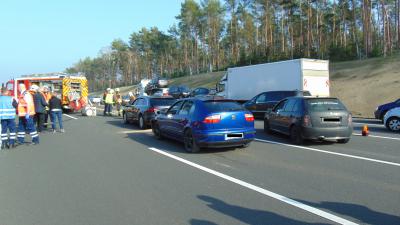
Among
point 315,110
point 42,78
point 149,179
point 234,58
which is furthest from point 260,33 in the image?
point 149,179

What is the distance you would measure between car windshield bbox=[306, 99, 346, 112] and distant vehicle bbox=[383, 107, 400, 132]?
167 inches

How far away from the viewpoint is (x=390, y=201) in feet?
19.7

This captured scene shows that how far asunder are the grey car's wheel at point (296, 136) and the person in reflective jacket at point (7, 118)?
803cm

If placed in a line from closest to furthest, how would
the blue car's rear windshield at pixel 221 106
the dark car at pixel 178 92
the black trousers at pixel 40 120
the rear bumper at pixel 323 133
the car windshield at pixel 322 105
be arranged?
the blue car's rear windshield at pixel 221 106 < the rear bumper at pixel 323 133 < the car windshield at pixel 322 105 < the black trousers at pixel 40 120 < the dark car at pixel 178 92

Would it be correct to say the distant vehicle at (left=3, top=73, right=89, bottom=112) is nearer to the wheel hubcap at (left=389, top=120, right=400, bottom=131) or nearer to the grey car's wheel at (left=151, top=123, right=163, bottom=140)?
the grey car's wheel at (left=151, top=123, right=163, bottom=140)

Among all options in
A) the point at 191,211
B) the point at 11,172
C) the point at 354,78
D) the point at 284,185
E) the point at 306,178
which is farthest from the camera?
the point at 354,78

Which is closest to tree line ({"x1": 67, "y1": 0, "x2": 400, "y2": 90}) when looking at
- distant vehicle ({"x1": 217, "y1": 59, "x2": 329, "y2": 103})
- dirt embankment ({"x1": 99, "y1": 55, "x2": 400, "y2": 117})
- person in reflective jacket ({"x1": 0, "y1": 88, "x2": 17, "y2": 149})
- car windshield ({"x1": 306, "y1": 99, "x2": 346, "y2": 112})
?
dirt embankment ({"x1": 99, "y1": 55, "x2": 400, "y2": 117})

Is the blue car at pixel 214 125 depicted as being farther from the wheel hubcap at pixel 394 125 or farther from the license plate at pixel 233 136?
the wheel hubcap at pixel 394 125

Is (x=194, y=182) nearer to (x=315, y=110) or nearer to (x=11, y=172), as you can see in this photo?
(x=11, y=172)

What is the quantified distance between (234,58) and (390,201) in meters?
76.7

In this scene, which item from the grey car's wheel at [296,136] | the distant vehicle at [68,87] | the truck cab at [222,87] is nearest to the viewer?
the grey car's wheel at [296,136]

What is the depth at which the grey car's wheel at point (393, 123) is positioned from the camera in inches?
589

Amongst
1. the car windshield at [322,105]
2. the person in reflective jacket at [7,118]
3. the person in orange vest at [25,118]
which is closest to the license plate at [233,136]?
the car windshield at [322,105]

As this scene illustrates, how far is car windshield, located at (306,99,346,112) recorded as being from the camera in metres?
11.7
